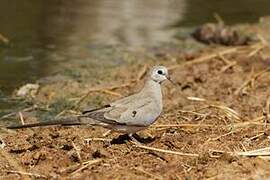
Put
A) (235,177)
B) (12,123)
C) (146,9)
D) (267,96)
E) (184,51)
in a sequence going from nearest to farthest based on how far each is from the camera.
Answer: (235,177)
(12,123)
(267,96)
(184,51)
(146,9)

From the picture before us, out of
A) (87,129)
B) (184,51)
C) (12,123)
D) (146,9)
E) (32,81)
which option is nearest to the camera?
(87,129)

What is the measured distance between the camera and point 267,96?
794 cm

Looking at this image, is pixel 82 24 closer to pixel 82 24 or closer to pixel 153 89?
pixel 82 24

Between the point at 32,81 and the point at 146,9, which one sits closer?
the point at 32,81

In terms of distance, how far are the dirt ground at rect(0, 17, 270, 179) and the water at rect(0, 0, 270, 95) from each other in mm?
980

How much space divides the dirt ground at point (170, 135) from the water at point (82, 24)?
0.98 meters

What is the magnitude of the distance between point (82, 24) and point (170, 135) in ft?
22.0

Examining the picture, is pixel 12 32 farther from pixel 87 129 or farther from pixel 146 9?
pixel 87 129

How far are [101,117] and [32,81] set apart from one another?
11.4ft

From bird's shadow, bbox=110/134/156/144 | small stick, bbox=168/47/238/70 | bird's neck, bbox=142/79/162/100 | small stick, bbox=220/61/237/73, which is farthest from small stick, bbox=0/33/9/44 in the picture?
bird's neck, bbox=142/79/162/100

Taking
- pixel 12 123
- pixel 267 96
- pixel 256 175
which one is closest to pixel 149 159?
pixel 256 175

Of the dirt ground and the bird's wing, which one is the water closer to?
the dirt ground

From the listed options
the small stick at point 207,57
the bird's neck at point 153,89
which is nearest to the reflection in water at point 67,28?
the small stick at point 207,57

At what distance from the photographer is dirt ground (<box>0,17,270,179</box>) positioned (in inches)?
197
